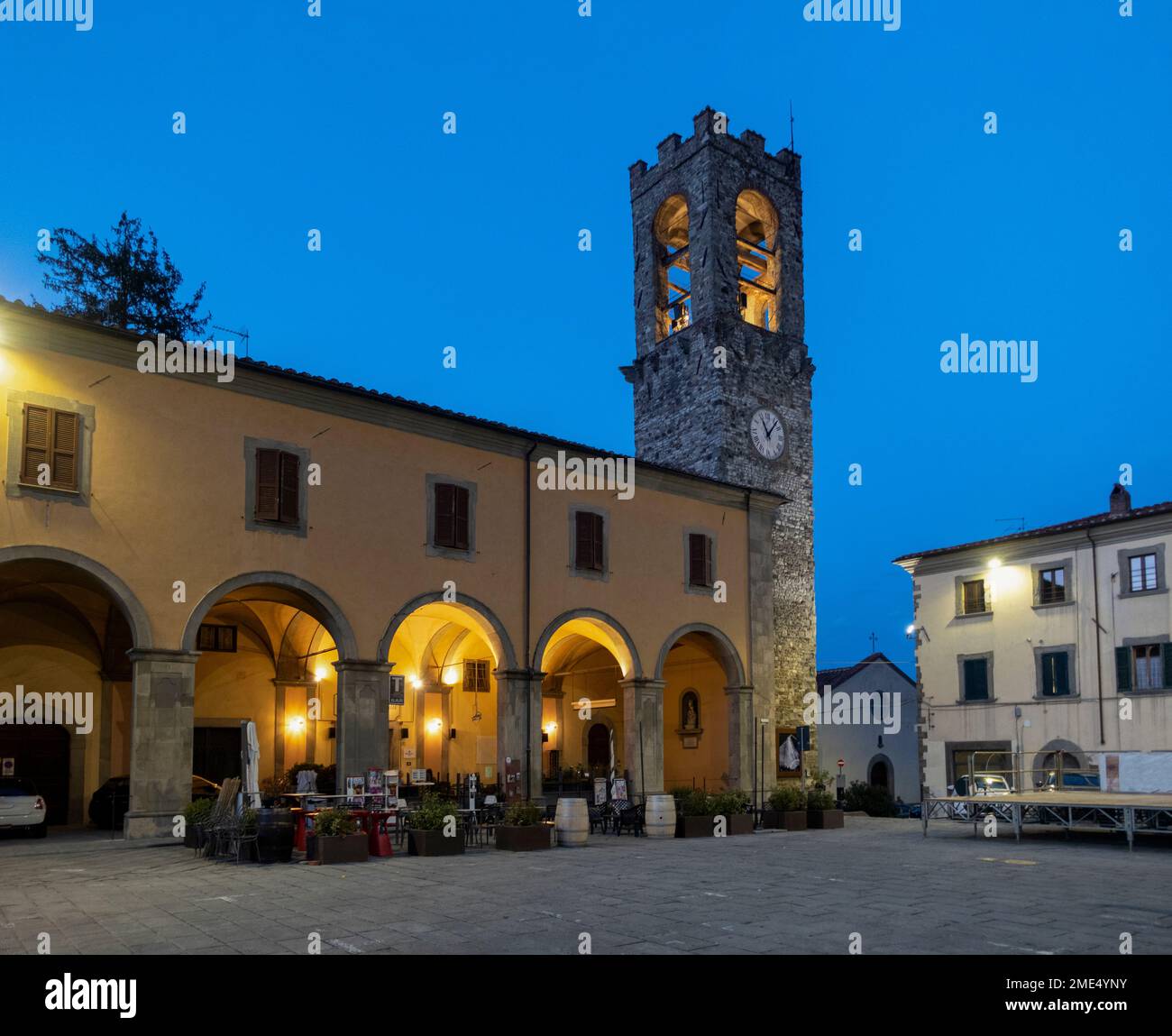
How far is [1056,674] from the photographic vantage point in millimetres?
28828

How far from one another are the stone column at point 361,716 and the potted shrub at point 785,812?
7.52 metres

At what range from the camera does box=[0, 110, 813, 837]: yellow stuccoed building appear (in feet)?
51.6

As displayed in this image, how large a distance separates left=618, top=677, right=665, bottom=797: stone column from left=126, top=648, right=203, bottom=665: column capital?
972cm

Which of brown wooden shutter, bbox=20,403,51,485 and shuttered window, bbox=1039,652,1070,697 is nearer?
brown wooden shutter, bbox=20,403,51,485

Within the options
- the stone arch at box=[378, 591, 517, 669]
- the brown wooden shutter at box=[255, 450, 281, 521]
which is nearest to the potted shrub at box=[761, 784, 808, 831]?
the stone arch at box=[378, 591, 517, 669]

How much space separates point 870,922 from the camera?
334 inches

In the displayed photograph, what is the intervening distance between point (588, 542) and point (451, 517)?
3505mm

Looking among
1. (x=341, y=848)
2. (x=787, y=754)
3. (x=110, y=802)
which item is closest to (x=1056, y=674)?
(x=787, y=754)

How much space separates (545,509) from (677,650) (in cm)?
684

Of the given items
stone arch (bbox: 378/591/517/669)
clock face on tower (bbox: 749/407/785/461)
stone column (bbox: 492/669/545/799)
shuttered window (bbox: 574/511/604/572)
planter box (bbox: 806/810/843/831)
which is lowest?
planter box (bbox: 806/810/843/831)

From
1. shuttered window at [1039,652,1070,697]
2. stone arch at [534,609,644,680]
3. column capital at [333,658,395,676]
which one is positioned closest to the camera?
column capital at [333,658,395,676]

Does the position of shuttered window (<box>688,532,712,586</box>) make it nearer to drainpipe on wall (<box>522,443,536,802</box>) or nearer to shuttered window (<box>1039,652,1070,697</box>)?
drainpipe on wall (<box>522,443,536,802</box>)

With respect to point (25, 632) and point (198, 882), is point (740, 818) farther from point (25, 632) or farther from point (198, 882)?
point (25, 632)
